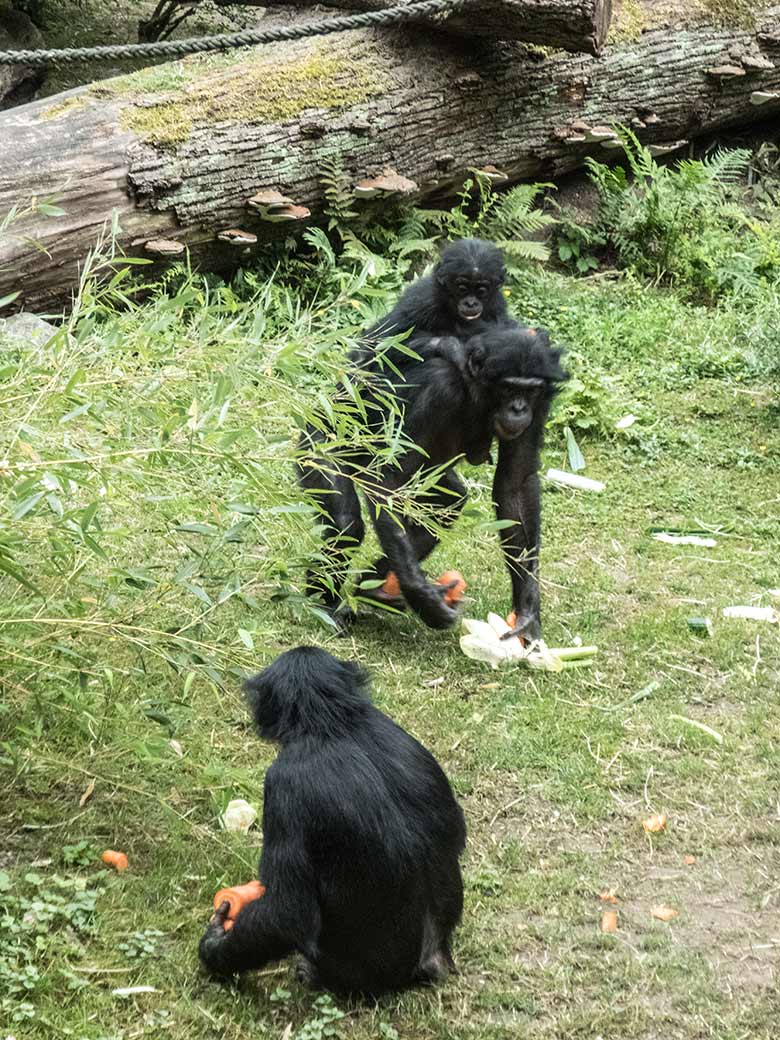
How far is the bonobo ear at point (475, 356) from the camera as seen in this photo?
18.8 ft

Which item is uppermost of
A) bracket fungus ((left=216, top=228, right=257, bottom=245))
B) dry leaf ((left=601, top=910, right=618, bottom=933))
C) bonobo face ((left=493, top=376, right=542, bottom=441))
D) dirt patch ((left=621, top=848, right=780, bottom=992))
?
bonobo face ((left=493, top=376, right=542, bottom=441))

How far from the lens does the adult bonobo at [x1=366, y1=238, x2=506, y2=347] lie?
6.02 m

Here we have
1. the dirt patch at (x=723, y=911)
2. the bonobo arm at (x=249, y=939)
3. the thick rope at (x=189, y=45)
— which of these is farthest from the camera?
the thick rope at (x=189, y=45)

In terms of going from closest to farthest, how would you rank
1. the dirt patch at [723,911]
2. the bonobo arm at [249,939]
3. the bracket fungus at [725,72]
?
1. the bonobo arm at [249,939]
2. the dirt patch at [723,911]
3. the bracket fungus at [725,72]

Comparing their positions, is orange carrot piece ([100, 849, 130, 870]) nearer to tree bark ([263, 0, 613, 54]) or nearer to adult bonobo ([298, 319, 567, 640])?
adult bonobo ([298, 319, 567, 640])

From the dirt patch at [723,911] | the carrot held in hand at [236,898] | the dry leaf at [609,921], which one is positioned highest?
the carrot held in hand at [236,898]

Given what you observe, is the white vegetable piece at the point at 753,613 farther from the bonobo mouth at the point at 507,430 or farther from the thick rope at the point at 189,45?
the thick rope at the point at 189,45

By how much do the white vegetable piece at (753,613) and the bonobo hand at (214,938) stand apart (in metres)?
3.30

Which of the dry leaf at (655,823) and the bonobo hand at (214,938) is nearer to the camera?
the bonobo hand at (214,938)

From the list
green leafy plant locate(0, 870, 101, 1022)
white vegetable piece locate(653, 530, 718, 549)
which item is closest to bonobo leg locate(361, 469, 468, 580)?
white vegetable piece locate(653, 530, 718, 549)

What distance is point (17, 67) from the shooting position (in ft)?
34.2

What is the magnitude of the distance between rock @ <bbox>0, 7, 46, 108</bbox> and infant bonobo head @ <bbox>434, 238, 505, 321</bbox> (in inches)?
222

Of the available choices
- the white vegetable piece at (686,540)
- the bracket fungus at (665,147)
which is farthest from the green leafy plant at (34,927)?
the bracket fungus at (665,147)

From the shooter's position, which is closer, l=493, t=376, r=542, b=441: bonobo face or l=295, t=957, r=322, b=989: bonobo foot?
l=295, t=957, r=322, b=989: bonobo foot
